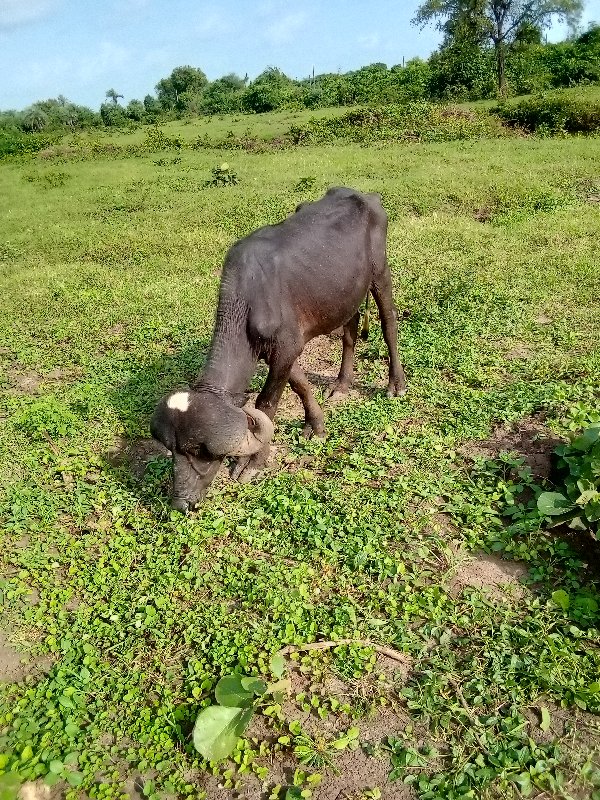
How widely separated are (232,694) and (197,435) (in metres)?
1.56

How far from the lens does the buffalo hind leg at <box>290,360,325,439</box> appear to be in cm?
517

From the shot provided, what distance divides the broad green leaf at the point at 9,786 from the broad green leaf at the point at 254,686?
3.40ft

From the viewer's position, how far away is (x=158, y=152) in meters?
22.2

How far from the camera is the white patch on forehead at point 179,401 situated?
4.05m

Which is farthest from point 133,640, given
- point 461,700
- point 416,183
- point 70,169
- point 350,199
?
point 70,169

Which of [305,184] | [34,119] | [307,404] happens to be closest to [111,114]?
[34,119]

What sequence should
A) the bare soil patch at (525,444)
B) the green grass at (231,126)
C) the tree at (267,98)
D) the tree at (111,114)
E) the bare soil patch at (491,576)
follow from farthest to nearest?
1. the tree at (111,114)
2. the tree at (267,98)
3. the green grass at (231,126)
4. the bare soil patch at (525,444)
5. the bare soil patch at (491,576)

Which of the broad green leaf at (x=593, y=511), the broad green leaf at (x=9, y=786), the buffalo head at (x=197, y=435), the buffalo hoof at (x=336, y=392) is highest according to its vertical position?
the buffalo head at (x=197, y=435)

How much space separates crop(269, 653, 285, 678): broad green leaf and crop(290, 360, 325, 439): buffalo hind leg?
236 centimetres

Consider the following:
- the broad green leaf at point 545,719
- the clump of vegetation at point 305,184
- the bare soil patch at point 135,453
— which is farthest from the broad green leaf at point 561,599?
the clump of vegetation at point 305,184

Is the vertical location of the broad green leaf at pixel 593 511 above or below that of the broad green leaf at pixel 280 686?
above

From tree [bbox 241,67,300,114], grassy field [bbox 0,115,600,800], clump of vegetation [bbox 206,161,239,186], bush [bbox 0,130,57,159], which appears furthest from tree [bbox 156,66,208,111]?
grassy field [bbox 0,115,600,800]

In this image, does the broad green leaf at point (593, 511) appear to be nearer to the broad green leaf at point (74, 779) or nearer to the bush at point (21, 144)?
the broad green leaf at point (74, 779)

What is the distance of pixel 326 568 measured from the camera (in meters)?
3.99
